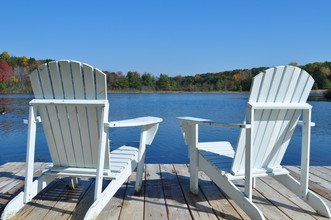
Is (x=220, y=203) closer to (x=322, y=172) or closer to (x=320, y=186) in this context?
(x=320, y=186)

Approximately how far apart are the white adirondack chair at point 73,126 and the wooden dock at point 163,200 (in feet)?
0.59

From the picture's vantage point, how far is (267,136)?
1952mm

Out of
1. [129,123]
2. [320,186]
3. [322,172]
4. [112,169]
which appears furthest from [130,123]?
[322,172]

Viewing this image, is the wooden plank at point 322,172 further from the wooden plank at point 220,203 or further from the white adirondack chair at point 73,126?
the white adirondack chair at point 73,126

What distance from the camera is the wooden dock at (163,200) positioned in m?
1.88

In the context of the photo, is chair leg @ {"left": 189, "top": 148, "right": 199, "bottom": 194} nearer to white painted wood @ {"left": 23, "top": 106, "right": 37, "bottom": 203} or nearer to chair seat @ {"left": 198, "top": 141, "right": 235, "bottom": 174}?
chair seat @ {"left": 198, "top": 141, "right": 235, "bottom": 174}

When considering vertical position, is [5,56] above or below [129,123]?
above

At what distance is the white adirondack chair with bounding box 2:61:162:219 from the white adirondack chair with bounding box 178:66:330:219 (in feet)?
2.24

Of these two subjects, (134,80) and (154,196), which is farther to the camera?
(134,80)

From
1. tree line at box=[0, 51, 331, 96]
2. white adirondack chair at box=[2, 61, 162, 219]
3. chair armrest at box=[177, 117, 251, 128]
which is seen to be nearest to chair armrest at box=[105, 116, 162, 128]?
white adirondack chair at box=[2, 61, 162, 219]

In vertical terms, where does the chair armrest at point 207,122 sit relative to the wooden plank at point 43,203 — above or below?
above

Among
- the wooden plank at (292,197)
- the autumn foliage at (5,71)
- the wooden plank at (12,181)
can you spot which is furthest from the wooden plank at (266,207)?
the autumn foliage at (5,71)

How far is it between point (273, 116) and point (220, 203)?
0.76 meters

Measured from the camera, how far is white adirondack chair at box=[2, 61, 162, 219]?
1.75 metres
